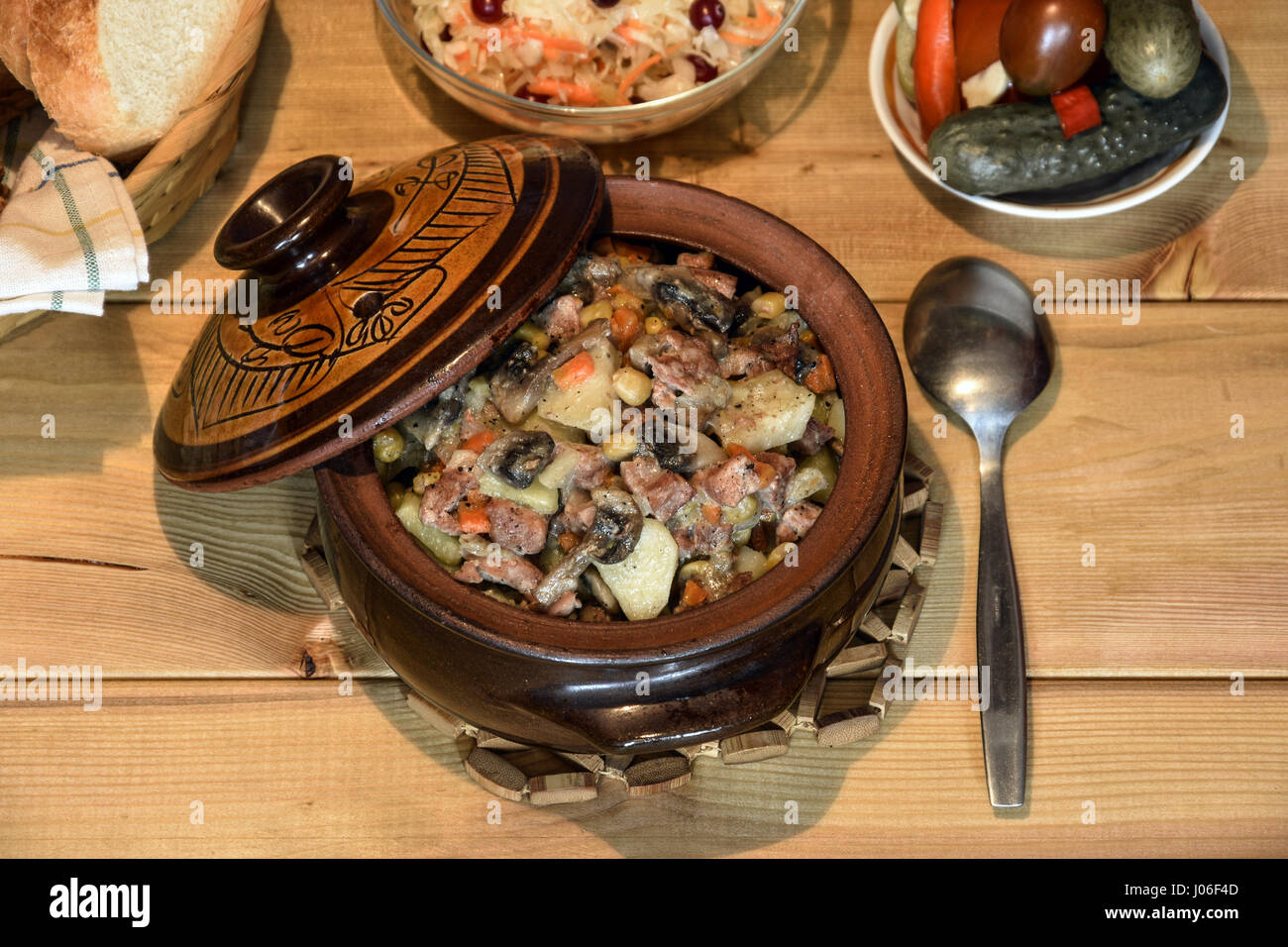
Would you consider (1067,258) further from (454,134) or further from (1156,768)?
(454,134)

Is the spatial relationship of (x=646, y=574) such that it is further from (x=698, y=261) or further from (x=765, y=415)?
(x=698, y=261)

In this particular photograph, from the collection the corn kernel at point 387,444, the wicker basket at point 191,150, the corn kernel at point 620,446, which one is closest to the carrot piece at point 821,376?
the corn kernel at point 620,446

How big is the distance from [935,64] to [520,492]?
133 cm

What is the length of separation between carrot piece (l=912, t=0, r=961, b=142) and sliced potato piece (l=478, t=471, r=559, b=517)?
123cm

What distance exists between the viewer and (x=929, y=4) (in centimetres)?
222

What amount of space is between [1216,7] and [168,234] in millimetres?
2410

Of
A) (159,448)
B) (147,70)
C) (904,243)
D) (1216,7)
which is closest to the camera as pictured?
(159,448)

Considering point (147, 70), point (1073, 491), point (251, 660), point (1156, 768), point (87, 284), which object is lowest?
point (1156, 768)

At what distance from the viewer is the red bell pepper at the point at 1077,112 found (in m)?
2.13

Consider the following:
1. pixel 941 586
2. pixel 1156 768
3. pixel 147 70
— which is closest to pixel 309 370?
pixel 147 70

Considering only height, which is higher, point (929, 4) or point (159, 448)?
point (929, 4)

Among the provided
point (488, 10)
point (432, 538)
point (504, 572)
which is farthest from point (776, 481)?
point (488, 10)

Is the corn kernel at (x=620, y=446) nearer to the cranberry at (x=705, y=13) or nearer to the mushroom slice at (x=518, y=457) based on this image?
the mushroom slice at (x=518, y=457)

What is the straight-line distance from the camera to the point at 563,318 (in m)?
1.70
